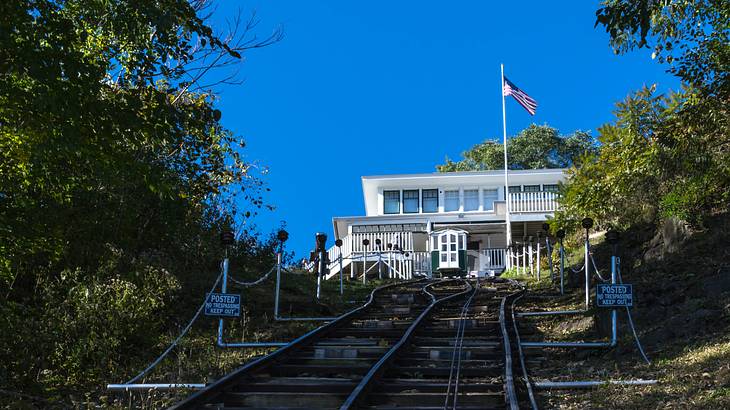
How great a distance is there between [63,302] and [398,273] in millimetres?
22028

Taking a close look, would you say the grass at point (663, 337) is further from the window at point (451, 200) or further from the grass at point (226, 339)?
the window at point (451, 200)

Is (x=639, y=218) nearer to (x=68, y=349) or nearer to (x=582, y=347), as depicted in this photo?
(x=582, y=347)

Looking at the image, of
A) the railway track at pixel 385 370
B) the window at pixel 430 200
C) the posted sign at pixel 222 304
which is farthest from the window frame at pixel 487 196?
the posted sign at pixel 222 304

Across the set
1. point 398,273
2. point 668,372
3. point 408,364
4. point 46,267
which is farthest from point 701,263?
point 398,273

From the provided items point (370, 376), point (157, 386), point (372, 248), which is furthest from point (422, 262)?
point (370, 376)

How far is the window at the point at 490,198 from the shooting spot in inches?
1745

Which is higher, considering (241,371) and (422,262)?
(422,262)

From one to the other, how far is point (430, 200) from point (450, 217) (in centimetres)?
218

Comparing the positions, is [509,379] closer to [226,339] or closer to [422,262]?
[226,339]

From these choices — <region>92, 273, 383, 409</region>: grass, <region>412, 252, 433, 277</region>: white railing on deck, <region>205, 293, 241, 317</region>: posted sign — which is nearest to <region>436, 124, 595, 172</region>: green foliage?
<region>412, 252, 433, 277</region>: white railing on deck

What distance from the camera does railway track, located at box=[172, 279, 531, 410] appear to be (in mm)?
7086

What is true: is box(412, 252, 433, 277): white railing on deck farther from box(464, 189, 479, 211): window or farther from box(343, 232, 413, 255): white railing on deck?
box(464, 189, 479, 211): window

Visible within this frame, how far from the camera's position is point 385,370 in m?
8.59

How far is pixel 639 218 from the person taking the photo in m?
19.9
